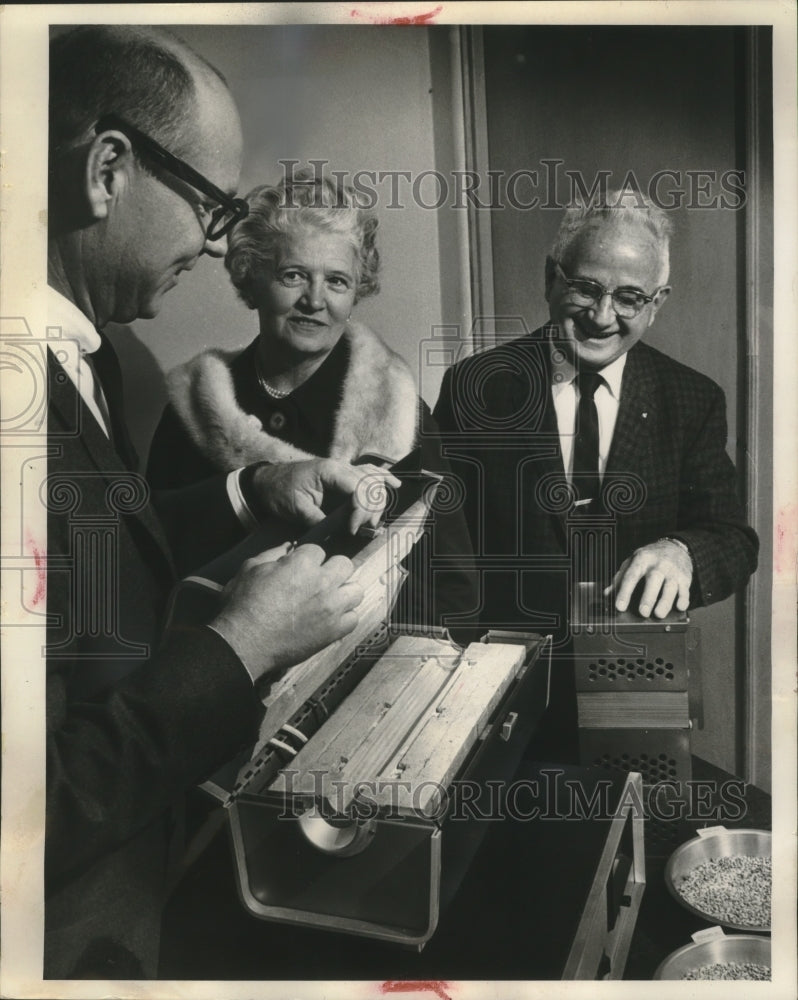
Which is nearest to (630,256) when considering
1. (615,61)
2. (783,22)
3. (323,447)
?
(615,61)

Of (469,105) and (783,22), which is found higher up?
(783,22)

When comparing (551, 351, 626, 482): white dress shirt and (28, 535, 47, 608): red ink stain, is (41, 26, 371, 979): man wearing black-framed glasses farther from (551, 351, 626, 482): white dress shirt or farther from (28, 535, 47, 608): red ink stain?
(551, 351, 626, 482): white dress shirt

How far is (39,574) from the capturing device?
1.79m

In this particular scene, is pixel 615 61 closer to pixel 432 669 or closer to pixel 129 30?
pixel 129 30

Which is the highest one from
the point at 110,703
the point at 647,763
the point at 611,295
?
the point at 611,295

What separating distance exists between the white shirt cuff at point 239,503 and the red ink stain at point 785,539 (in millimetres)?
989

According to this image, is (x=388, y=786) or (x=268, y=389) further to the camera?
(x=268, y=389)

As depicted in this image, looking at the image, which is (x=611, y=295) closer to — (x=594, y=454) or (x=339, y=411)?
(x=594, y=454)

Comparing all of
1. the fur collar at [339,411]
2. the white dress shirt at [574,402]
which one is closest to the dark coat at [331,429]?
the fur collar at [339,411]

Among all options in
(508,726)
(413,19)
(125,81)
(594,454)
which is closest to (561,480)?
(594,454)

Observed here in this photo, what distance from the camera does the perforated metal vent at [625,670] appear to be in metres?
1.84

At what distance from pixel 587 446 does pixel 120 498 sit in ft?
2.86

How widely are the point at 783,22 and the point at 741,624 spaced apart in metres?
1.14

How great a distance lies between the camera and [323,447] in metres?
1.81
